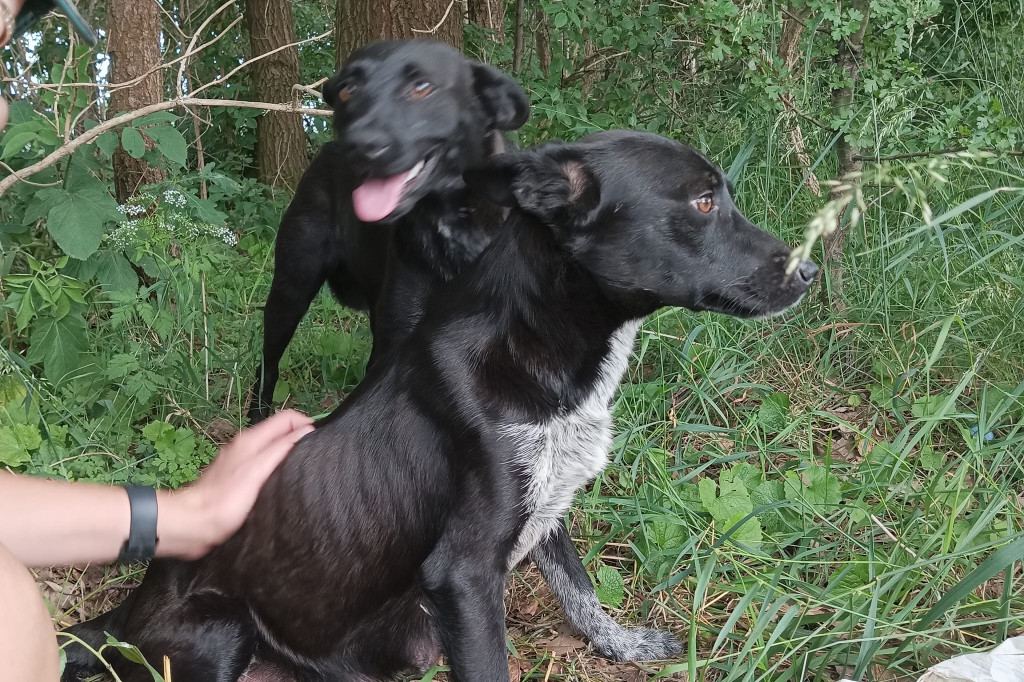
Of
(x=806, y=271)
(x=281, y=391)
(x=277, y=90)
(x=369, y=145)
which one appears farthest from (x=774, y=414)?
(x=277, y=90)

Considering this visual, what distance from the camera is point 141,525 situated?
6.16 feet

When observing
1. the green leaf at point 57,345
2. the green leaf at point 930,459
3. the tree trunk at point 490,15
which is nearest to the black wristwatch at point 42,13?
the green leaf at point 57,345

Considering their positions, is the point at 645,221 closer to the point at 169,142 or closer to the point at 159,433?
the point at 159,433

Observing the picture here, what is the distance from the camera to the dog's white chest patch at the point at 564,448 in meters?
2.10

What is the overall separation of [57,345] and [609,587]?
246 cm

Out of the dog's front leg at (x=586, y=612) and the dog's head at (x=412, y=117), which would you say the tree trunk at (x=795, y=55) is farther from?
the dog's front leg at (x=586, y=612)

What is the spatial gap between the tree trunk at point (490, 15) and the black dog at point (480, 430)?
3.65 m

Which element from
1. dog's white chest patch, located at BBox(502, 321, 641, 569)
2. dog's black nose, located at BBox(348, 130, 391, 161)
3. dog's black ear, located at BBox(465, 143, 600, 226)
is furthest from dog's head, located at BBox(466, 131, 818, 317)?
dog's black nose, located at BBox(348, 130, 391, 161)

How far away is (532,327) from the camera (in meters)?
2.13

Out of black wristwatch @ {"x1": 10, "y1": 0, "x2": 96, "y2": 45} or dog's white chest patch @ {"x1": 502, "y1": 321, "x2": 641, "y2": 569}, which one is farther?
dog's white chest patch @ {"x1": 502, "y1": 321, "x2": 641, "y2": 569}

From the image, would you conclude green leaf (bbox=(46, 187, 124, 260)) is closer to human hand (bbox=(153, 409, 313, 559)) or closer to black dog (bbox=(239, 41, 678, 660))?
black dog (bbox=(239, 41, 678, 660))

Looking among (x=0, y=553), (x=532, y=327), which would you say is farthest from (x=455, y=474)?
(x=0, y=553)

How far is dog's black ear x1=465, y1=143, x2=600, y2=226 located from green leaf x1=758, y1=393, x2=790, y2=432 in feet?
4.90

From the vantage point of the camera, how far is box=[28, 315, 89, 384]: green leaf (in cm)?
350
